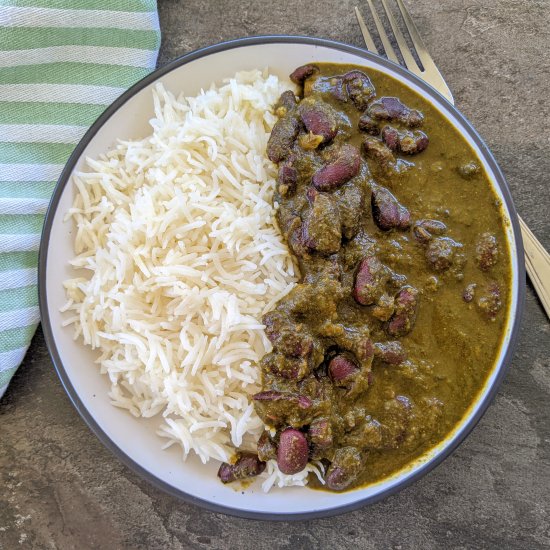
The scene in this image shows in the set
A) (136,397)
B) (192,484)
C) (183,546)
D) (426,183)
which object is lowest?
(183,546)

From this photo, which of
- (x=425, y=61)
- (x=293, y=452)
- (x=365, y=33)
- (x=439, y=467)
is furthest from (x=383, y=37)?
(x=439, y=467)

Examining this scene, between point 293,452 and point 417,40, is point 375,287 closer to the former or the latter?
point 293,452

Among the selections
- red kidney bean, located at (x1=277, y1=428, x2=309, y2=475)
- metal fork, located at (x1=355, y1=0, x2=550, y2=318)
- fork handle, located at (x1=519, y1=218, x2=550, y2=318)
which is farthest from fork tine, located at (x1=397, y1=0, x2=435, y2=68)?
red kidney bean, located at (x1=277, y1=428, x2=309, y2=475)

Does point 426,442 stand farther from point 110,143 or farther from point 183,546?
point 110,143

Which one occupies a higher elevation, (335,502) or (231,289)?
(231,289)

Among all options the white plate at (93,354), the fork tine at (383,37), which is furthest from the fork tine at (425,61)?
the white plate at (93,354)

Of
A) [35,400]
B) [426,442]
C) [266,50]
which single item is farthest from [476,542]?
[266,50]

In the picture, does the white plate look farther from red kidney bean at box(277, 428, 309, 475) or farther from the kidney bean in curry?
red kidney bean at box(277, 428, 309, 475)
